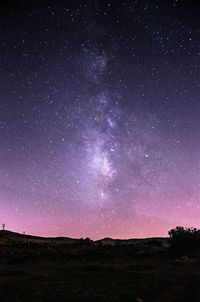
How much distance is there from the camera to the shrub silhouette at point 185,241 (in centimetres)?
3528

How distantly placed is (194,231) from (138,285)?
95.6ft

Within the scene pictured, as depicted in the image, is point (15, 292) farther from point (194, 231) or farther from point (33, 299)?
point (194, 231)

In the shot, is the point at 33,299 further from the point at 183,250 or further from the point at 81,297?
the point at 183,250

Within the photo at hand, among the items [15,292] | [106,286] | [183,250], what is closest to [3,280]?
[15,292]

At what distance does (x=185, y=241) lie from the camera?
1453 inches

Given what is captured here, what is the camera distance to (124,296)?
11695mm

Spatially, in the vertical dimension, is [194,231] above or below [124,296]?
above

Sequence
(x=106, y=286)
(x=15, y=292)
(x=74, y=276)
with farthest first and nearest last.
→ (x=74, y=276) → (x=106, y=286) → (x=15, y=292)

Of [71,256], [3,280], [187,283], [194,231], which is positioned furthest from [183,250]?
[3,280]

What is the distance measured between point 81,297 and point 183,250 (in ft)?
92.9

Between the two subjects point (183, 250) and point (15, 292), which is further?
point (183, 250)

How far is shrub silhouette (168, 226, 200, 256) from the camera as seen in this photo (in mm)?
35281

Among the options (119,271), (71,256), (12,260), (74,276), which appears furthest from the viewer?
(71,256)

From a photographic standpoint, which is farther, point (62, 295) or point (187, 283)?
point (187, 283)
